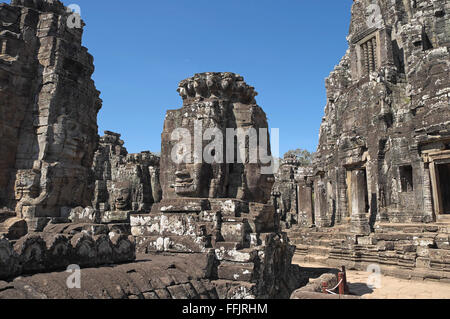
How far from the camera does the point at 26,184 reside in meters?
7.38

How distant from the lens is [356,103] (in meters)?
17.9

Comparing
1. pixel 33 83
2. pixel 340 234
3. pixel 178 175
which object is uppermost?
pixel 33 83

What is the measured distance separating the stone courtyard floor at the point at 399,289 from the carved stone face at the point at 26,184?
24.2 feet

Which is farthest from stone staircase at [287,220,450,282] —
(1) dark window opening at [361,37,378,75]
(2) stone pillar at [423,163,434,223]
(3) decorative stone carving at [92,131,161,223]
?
(1) dark window opening at [361,37,378,75]

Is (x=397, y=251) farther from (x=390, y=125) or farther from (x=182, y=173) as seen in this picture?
(x=182, y=173)

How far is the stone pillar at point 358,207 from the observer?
13.9 m

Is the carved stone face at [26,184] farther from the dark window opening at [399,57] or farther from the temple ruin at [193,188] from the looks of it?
the dark window opening at [399,57]

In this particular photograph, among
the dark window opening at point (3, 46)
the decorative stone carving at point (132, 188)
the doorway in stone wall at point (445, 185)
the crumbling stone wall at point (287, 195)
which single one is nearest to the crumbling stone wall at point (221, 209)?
the dark window opening at point (3, 46)

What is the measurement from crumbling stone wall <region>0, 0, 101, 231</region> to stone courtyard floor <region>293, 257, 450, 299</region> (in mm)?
7098

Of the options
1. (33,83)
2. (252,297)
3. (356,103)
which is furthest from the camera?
(356,103)

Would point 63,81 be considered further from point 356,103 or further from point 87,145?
point 356,103

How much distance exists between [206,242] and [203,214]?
0.60m

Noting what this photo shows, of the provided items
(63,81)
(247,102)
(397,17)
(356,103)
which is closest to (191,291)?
(247,102)

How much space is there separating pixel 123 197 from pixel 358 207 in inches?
411
